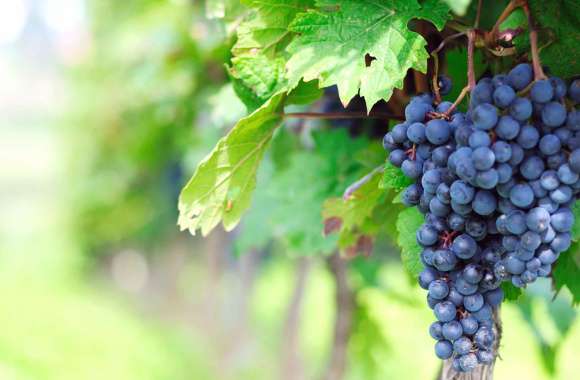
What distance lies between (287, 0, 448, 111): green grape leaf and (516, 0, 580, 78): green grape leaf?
0.13 metres

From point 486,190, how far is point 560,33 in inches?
10.5

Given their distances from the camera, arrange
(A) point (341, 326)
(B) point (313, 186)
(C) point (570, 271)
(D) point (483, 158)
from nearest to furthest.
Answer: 1. (D) point (483, 158)
2. (C) point (570, 271)
3. (B) point (313, 186)
4. (A) point (341, 326)

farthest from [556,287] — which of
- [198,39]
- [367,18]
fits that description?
[198,39]

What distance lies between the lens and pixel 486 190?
0.77 meters

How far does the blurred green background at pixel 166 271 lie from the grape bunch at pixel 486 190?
503 millimetres

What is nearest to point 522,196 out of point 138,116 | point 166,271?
point 138,116

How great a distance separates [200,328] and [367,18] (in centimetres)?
624

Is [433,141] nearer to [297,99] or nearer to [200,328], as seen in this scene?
[297,99]

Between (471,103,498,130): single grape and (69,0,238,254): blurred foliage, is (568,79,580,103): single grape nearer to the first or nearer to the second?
(471,103,498,130): single grape

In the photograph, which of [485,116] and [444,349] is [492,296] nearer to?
[444,349]

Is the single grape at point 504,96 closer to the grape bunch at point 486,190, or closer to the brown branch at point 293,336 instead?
the grape bunch at point 486,190

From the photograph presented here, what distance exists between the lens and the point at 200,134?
8.88 ft

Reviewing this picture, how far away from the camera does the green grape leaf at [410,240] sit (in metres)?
0.92

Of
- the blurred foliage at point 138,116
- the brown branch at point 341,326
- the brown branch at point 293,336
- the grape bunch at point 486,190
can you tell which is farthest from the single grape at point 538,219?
the brown branch at point 293,336
